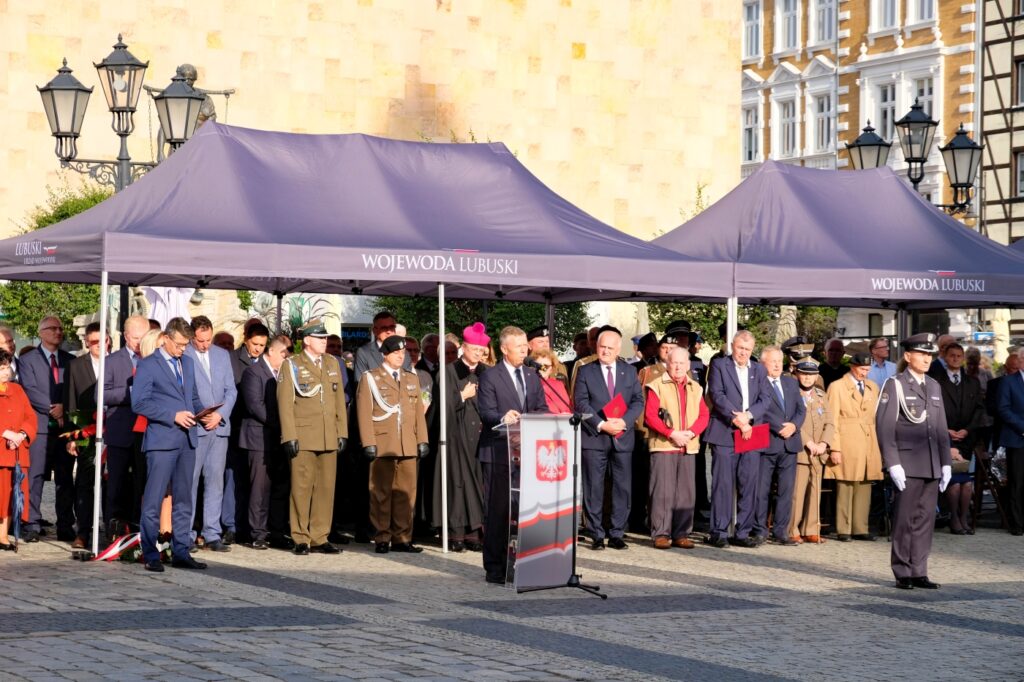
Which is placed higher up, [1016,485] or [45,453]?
[45,453]

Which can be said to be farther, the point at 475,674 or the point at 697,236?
the point at 697,236

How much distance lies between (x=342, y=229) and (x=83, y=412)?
271 cm

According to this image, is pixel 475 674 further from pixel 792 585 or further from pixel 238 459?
pixel 238 459

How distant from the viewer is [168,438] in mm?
13594

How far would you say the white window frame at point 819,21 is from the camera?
206ft

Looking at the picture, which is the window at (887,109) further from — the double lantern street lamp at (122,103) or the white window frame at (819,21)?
the double lantern street lamp at (122,103)

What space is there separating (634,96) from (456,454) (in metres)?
34.0

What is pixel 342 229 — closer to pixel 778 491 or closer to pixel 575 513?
pixel 575 513

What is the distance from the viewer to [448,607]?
11.9 meters

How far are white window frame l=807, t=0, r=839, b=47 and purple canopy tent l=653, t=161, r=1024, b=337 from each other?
44.0 metres

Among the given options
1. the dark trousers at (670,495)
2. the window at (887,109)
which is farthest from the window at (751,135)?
the dark trousers at (670,495)

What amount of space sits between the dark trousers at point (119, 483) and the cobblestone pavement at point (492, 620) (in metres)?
0.58

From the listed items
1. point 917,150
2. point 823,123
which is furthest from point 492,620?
point 823,123

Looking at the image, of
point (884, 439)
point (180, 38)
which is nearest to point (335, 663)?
point (884, 439)
